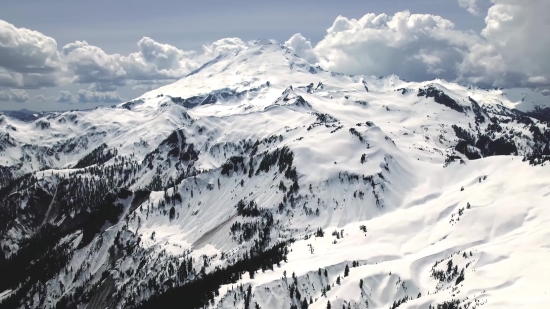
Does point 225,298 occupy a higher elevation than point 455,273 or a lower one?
lower

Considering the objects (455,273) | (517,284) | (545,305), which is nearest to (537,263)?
(517,284)

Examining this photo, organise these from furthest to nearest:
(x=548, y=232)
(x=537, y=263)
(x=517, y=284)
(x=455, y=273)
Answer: (x=548, y=232) < (x=455, y=273) < (x=537, y=263) < (x=517, y=284)

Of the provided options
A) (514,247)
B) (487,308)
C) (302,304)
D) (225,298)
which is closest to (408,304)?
(487,308)

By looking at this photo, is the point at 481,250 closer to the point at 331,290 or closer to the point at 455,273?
the point at 455,273

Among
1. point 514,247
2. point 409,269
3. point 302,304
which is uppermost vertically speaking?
point 514,247

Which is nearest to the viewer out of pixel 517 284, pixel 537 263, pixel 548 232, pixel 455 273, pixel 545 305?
pixel 545 305

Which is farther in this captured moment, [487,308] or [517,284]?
[517,284]

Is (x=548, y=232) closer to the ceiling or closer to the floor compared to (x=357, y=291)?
closer to the ceiling

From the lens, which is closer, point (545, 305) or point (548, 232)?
point (545, 305)

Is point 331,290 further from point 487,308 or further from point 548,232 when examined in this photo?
point 548,232
